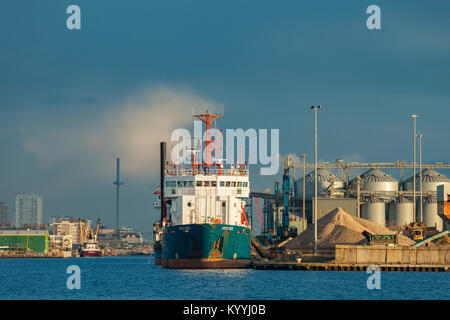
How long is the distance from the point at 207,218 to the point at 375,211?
231 ft

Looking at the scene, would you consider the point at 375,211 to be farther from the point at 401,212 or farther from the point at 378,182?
the point at 378,182

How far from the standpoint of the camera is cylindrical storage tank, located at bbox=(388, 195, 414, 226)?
15738cm

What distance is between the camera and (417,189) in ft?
541

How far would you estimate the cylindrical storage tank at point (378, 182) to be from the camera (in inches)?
6540

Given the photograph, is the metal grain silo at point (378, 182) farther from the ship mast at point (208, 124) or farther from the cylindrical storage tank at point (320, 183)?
the ship mast at point (208, 124)

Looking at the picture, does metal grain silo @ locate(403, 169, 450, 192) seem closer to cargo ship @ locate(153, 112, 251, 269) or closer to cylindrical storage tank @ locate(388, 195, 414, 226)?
cylindrical storage tank @ locate(388, 195, 414, 226)

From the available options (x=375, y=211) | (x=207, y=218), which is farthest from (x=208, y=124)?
(x=375, y=211)

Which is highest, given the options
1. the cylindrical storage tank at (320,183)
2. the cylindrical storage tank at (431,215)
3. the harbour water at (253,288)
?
the cylindrical storage tank at (320,183)

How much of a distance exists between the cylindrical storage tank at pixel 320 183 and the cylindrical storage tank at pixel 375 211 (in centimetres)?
707

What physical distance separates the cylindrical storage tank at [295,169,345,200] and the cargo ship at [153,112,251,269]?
212 ft

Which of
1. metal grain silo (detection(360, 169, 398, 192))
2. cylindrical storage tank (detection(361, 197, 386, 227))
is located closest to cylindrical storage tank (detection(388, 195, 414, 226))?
cylindrical storage tank (detection(361, 197, 386, 227))

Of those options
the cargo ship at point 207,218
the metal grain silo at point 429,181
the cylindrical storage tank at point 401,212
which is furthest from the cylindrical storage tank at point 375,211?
the cargo ship at point 207,218
